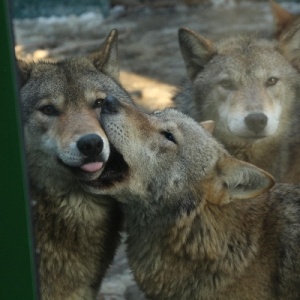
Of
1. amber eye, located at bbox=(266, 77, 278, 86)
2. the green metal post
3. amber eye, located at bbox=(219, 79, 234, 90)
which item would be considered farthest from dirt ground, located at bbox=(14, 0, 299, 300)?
the green metal post

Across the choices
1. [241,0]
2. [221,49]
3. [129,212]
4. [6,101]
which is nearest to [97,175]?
[129,212]

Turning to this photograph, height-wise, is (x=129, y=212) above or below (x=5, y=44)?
below

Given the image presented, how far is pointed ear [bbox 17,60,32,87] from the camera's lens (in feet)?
12.9

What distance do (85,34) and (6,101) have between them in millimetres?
5133

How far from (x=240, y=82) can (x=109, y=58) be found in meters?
1.12

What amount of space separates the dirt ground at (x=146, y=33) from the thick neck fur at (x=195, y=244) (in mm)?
2879

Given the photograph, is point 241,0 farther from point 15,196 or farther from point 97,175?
point 15,196

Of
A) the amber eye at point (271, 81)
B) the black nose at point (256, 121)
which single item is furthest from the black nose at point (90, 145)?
the amber eye at point (271, 81)

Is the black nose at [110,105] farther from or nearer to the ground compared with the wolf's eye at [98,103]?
farther from the ground

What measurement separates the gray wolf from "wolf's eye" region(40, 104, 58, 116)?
1.46 metres

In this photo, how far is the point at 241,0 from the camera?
285 inches

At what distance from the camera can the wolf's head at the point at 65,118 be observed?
11.5 ft

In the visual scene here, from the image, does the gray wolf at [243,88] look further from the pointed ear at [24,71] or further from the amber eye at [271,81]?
the pointed ear at [24,71]

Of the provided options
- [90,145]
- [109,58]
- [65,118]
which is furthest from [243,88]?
[90,145]
